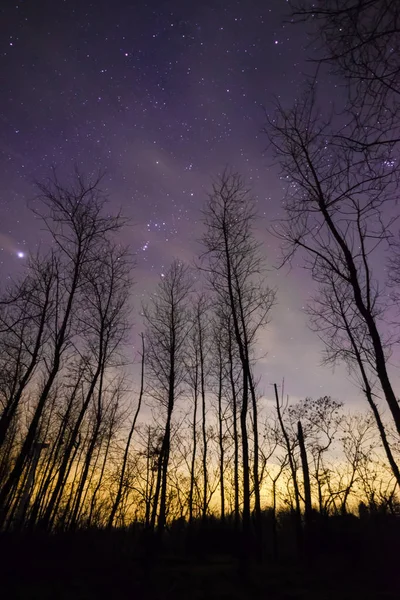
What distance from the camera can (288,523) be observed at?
38219 mm

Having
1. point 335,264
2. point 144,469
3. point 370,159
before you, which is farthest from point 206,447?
point 370,159

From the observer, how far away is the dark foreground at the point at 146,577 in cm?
703

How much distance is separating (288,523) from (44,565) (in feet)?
133

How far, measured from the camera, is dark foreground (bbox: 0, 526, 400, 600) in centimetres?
703

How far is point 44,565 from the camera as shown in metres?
7.72

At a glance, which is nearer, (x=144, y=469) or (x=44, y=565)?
(x=44, y=565)

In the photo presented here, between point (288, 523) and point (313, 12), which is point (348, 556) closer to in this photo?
point (313, 12)

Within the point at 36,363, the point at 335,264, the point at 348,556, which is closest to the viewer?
the point at 335,264

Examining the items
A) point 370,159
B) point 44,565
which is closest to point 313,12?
point 370,159

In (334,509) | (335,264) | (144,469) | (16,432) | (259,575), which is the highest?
(16,432)

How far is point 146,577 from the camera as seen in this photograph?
27.9ft

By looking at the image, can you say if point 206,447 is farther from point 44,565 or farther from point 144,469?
point 44,565

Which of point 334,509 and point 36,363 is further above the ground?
point 36,363

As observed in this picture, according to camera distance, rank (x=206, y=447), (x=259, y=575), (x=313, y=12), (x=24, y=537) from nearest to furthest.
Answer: (x=313, y=12), (x=24, y=537), (x=259, y=575), (x=206, y=447)
